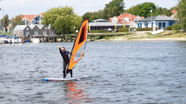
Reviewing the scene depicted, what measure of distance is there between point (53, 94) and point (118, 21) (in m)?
158

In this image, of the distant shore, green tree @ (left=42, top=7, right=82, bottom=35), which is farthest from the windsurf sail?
green tree @ (left=42, top=7, right=82, bottom=35)

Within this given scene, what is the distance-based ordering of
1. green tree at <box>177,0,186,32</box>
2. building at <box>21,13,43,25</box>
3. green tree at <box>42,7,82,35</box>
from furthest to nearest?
building at <box>21,13,43,25</box> < green tree at <box>42,7,82,35</box> < green tree at <box>177,0,186,32</box>

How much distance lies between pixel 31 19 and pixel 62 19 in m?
66.3

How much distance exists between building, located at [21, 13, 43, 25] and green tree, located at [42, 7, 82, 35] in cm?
4695

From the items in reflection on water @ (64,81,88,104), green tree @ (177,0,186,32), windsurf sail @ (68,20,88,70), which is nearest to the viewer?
reflection on water @ (64,81,88,104)

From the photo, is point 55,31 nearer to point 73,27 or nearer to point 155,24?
point 73,27

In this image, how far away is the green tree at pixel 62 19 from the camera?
128 metres

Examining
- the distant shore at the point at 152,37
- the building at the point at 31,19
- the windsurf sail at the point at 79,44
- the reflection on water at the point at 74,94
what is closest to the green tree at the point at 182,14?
the distant shore at the point at 152,37

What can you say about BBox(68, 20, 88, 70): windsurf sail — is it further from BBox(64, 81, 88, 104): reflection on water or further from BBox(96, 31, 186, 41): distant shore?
BBox(96, 31, 186, 41): distant shore

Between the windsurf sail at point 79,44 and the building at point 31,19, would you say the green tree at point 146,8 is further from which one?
the windsurf sail at point 79,44

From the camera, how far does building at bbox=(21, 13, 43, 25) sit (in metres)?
187

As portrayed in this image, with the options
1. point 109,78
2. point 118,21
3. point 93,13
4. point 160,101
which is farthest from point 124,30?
point 160,101

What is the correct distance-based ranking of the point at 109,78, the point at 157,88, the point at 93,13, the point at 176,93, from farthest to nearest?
the point at 93,13 < the point at 109,78 < the point at 157,88 < the point at 176,93

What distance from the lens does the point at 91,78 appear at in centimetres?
2559
